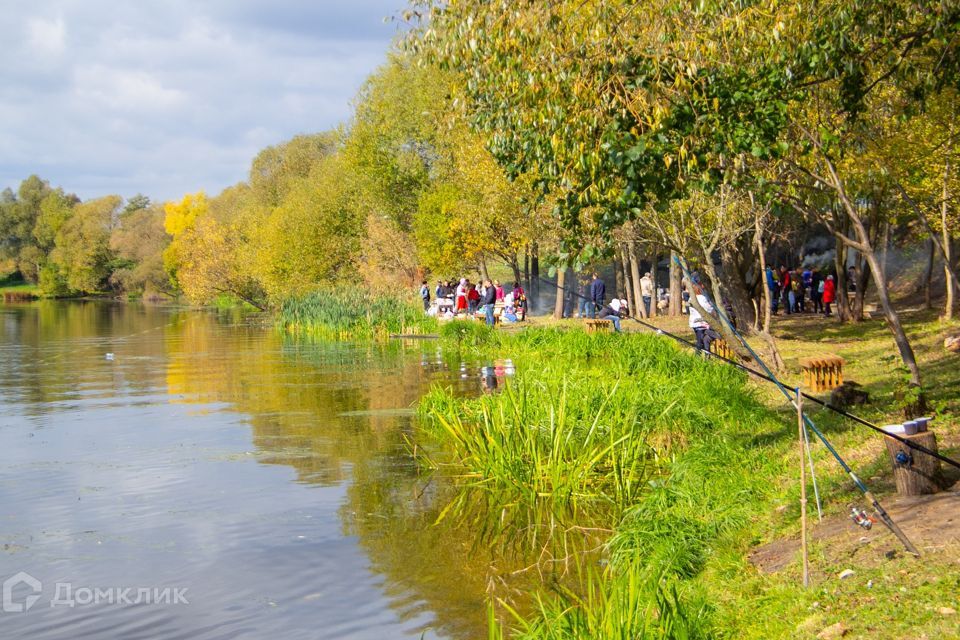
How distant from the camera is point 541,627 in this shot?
633cm

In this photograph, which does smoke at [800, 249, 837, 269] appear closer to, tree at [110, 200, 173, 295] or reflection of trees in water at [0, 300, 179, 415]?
reflection of trees in water at [0, 300, 179, 415]

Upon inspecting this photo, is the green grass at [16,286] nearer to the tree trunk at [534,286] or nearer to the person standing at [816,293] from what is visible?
the tree trunk at [534,286]

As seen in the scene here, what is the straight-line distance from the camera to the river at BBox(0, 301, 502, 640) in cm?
817

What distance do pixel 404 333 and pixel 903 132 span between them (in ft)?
70.7

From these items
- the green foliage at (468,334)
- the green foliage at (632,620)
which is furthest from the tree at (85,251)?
the green foliage at (632,620)

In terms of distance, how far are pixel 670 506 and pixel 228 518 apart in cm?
478

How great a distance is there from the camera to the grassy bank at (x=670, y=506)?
6.27 m

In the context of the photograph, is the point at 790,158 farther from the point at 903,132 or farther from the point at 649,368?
the point at 903,132

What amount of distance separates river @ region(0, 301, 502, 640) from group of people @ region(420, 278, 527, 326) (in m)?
14.4

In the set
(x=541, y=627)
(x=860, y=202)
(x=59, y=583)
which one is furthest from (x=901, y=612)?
(x=860, y=202)

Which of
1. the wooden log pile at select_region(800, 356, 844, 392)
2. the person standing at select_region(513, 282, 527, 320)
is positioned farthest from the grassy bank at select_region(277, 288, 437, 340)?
the wooden log pile at select_region(800, 356, 844, 392)

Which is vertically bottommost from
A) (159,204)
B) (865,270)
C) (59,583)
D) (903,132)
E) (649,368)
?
(59,583)

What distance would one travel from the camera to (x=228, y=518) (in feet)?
36.7

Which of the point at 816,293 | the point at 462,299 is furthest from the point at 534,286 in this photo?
the point at 816,293
